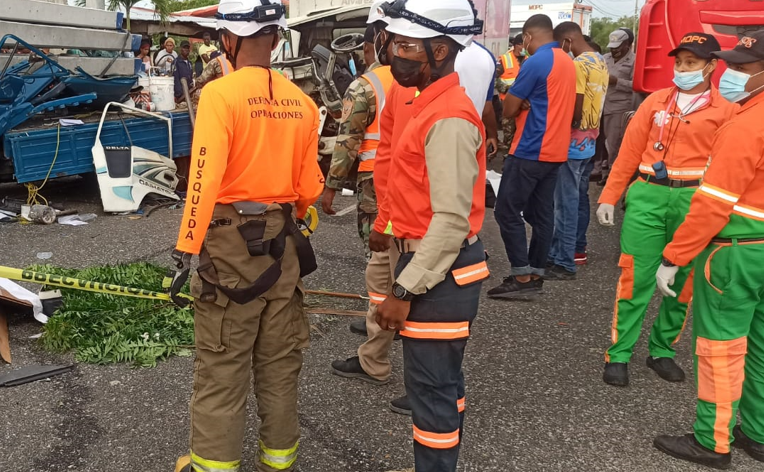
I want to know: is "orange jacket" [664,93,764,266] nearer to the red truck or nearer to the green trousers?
the green trousers

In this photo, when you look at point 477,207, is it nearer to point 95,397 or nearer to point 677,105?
point 677,105

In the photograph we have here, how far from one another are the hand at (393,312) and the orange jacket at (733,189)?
61.0 inches

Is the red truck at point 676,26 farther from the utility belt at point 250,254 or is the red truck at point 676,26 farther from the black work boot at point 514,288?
the utility belt at point 250,254

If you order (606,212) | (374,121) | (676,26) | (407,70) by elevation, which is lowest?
(606,212)

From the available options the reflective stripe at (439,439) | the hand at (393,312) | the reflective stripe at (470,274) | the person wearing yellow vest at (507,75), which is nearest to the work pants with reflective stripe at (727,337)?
the reflective stripe at (470,274)

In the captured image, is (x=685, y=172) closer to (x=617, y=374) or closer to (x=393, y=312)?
(x=617, y=374)

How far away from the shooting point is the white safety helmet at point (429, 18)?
7.61 ft

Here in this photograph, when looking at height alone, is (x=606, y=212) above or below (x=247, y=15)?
below

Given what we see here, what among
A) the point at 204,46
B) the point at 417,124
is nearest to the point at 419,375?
the point at 417,124

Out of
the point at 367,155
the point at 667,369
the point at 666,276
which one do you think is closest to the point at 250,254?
the point at 367,155

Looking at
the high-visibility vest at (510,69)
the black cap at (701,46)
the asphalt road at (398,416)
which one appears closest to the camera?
the asphalt road at (398,416)

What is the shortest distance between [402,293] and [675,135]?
2235 mm

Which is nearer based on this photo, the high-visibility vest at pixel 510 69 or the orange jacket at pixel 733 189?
the orange jacket at pixel 733 189

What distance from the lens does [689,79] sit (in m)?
3.62
